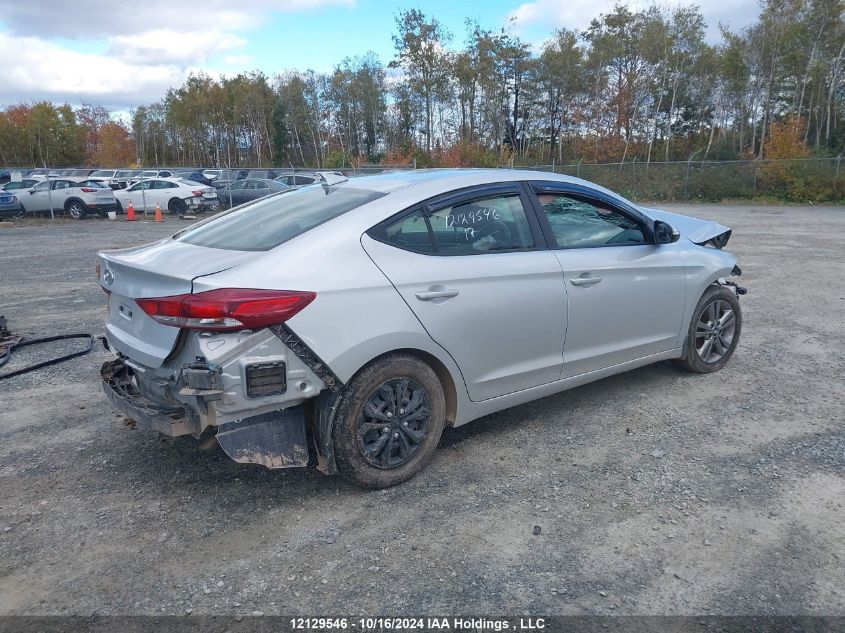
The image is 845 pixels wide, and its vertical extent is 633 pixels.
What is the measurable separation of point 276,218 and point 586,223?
2068 millimetres

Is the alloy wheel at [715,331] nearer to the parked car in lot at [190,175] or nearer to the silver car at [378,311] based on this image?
the silver car at [378,311]

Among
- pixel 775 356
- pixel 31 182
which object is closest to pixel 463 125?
pixel 31 182

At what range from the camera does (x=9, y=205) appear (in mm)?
23609

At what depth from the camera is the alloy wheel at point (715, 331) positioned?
5.20 meters

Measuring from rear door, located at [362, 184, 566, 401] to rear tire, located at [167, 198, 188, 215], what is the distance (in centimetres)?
2386

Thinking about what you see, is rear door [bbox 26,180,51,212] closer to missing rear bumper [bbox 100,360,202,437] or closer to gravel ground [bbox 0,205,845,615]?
gravel ground [bbox 0,205,845,615]

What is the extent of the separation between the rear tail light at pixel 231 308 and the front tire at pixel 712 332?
11.2 feet

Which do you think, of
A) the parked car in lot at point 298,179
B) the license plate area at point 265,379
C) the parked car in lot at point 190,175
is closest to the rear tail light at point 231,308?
the license plate area at point 265,379

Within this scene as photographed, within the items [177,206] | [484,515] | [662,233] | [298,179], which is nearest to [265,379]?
[484,515]

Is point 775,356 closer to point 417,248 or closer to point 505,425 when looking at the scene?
point 505,425

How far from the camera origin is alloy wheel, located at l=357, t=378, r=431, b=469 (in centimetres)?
339

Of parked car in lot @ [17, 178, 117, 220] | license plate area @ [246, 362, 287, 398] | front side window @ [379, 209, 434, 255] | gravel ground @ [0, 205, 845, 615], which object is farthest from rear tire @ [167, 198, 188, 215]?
license plate area @ [246, 362, 287, 398]

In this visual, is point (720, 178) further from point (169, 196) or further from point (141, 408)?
point (141, 408)

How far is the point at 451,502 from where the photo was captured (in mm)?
3416
